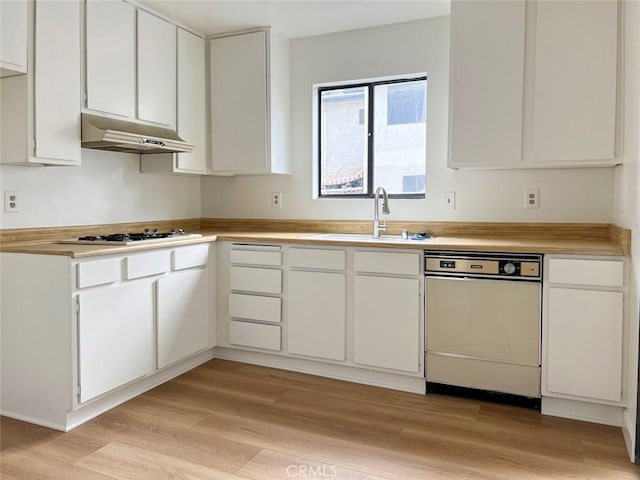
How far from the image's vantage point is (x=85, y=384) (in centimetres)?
248

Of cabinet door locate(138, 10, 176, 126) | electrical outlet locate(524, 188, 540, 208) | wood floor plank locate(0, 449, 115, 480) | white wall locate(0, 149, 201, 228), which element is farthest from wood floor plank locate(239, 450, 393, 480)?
cabinet door locate(138, 10, 176, 126)

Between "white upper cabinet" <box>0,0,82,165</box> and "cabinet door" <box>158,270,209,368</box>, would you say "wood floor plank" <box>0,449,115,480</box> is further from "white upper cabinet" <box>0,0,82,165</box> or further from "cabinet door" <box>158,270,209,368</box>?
"white upper cabinet" <box>0,0,82,165</box>

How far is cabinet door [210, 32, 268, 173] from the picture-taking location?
3.67 meters

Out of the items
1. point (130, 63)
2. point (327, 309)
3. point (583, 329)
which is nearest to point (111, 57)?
point (130, 63)

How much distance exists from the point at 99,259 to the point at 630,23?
2935mm

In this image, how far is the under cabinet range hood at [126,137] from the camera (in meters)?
2.79

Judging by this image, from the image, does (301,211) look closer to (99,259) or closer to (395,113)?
(395,113)

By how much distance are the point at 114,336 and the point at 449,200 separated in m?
2.29

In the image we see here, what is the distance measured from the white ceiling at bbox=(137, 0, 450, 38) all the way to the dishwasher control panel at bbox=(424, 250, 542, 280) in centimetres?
167

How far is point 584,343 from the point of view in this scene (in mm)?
2527

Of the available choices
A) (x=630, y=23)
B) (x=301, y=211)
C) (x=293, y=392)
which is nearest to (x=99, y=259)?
(x=293, y=392)

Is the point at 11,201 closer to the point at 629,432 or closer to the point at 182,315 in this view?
the point at 182,315

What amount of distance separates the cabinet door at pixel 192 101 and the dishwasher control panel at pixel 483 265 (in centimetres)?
192

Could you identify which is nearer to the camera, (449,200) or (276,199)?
(449,200)
